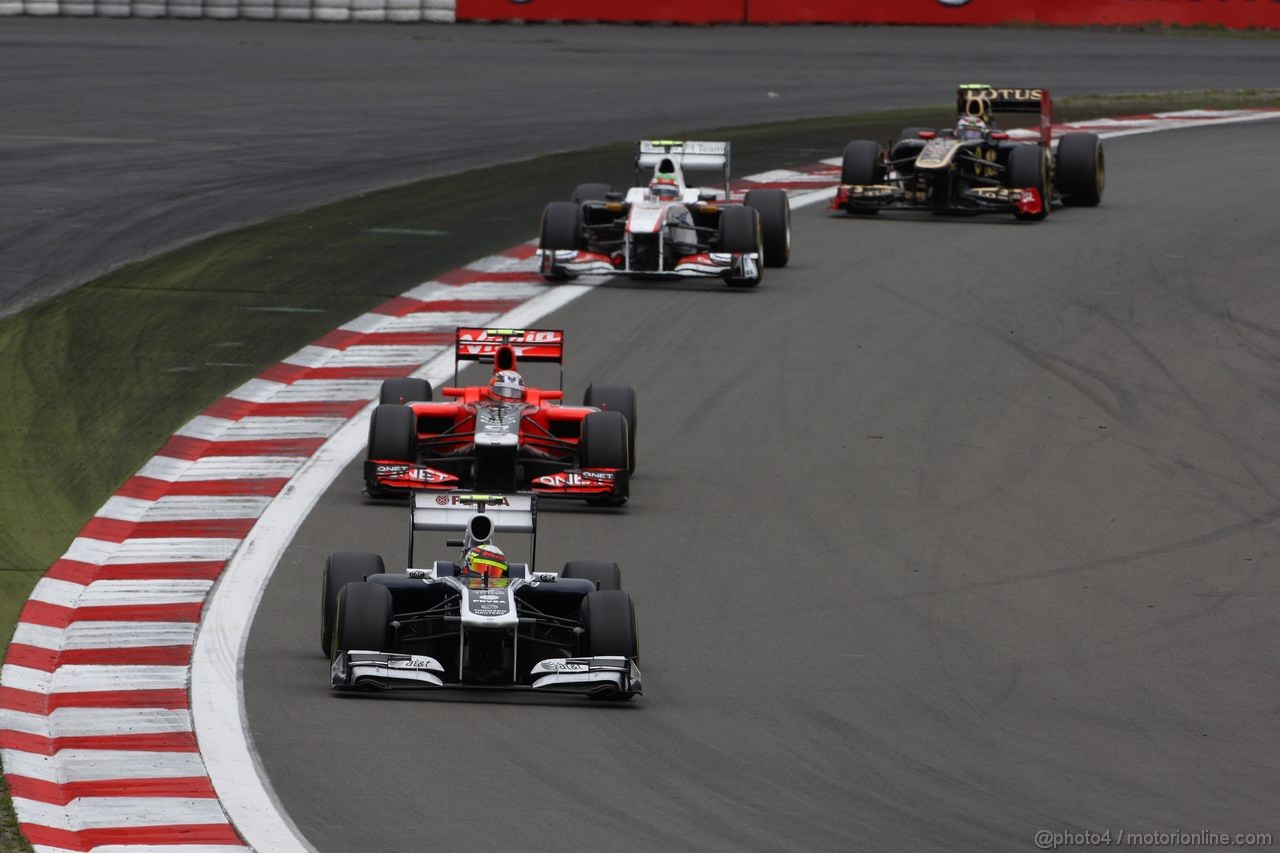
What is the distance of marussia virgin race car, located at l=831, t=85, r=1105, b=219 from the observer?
86.9 ft

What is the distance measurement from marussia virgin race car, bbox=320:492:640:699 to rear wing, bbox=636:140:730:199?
1096 cm

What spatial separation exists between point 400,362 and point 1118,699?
922cm

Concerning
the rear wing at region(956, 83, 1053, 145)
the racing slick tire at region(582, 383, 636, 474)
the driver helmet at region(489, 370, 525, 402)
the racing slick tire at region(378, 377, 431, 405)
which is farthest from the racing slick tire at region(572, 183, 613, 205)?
the driver helmet at region(489, 370, 525, 402)

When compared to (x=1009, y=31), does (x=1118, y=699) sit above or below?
below

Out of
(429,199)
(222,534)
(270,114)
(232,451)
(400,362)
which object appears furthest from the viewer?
(270,114)

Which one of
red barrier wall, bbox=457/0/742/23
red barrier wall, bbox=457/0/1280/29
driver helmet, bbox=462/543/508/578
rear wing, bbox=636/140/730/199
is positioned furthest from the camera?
red barrier wall, bbox=457/0/742/23

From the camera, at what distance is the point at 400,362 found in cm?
1969

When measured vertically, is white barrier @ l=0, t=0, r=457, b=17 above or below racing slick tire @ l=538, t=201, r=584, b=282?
above

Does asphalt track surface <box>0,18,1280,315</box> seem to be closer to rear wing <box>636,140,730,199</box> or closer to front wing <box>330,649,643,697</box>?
rear wing <box>636,140,730,199</box>

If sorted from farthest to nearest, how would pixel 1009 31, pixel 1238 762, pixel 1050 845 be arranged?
1. pixel 1009 31
2. pixel 1238 762
3. pixel 1050 845

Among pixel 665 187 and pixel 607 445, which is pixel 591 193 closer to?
pixel 665 187

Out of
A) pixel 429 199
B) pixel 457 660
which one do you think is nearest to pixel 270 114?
pixel 429 199

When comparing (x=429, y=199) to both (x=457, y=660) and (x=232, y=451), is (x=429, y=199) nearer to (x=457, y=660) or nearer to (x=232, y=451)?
(x=232, y=451)

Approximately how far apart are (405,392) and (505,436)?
4.08ft
